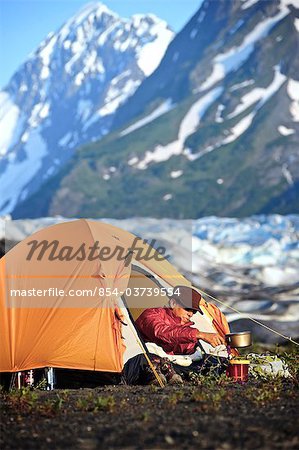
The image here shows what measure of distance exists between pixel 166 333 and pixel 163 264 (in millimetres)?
2399

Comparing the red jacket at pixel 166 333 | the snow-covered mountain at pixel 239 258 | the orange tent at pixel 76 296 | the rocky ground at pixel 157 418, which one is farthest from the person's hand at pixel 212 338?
the snow-covered mountain at pixel 239 258

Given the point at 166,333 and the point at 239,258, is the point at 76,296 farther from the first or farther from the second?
the point at 239,258

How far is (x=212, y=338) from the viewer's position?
15.7m

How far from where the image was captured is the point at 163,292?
54.9ft

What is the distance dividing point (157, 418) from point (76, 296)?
→ 4905 mm

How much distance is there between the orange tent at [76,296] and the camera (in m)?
14.5

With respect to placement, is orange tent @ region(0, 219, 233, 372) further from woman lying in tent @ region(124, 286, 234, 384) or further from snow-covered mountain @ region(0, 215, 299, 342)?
snow-covered mountain @ region(0, 215, 299, 342)

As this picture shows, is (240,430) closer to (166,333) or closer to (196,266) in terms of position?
(166,333)

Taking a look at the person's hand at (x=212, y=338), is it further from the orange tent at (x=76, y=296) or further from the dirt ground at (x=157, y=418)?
the dirt ground at (x=157, y=418)

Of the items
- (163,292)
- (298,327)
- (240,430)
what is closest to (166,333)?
(163,292)

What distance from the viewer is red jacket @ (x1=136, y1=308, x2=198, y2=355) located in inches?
596

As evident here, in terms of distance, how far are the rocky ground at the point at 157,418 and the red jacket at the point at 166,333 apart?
Result: 183 centimetres

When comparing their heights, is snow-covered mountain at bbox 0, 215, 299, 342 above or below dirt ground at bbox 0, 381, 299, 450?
above

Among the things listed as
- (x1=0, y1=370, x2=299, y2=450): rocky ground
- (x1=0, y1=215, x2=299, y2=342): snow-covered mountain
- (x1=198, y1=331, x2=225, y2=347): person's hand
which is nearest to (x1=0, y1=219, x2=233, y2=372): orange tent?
(x1=198, y1=331, x2=225, y2=347): person's hand
